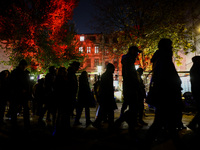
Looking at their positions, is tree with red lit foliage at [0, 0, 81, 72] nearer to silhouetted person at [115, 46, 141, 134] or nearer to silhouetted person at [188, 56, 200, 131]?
silhouetted person at [115, 46, 141, 134]

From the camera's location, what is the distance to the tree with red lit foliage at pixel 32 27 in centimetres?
1298

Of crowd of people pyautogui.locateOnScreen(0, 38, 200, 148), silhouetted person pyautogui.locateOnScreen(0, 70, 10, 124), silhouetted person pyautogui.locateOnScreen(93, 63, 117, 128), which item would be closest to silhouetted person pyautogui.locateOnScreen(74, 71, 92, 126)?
crowd of people pyautogui.locateOnScreen(0, 38, 200, 148)

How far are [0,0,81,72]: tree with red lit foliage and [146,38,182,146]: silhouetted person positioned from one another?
14007 millimetres

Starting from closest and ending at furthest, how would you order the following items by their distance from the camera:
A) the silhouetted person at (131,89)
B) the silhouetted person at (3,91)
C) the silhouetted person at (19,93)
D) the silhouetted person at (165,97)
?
the silhouetted person at (165,97) → the silhouetted person at (131,89) → the silhouetted person at (19,93) → the silhouetted person at (3,91)

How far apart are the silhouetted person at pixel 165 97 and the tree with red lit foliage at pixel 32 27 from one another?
14.0m

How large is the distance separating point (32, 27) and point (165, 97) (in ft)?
48.4

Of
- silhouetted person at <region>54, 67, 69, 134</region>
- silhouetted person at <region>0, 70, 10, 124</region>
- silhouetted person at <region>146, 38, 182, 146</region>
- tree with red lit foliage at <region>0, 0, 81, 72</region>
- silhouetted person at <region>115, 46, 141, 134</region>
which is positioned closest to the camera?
silhouetted person at <region>146, 38, 182, 146</region>

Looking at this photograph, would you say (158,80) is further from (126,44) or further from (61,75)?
(126,44)

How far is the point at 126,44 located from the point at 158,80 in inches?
407

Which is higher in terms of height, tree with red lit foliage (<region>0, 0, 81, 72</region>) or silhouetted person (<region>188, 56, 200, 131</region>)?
tree with red lit foliage (<region>0, 0, 81, 72</region>)

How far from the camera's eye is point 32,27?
13602 millimetres

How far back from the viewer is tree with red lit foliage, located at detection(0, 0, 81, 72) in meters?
13.0

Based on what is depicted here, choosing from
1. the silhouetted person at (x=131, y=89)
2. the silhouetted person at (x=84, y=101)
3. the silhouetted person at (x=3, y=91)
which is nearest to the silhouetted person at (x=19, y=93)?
the silhouetted person at (x=3, y=91)

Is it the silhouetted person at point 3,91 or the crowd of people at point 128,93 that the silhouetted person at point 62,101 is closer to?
the crowd of people at point 128,93
